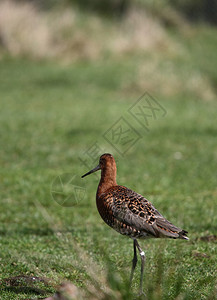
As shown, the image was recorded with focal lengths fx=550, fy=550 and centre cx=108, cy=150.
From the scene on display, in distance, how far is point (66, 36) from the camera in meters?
24.3

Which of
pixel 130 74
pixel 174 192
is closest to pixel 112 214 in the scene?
pixel 174 192

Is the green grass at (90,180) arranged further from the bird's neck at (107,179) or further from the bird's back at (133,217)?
the bird's neck at (107,179)

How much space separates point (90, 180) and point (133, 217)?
567cm

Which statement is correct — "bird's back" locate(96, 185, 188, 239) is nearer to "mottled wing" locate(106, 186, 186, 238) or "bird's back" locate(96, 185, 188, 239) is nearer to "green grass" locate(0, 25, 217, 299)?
"mottled wing" locate(106, 186, 186, 238)

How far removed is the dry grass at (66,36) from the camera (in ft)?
76.4

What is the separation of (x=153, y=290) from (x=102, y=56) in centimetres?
2084

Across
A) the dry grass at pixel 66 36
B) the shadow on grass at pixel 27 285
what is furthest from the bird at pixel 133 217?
the dry grass at pixel 66 36

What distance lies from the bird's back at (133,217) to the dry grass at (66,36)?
1922 cm

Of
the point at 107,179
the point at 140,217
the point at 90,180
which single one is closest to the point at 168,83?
the point at 90,180

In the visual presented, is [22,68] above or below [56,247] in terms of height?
below

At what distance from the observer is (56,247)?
6.39 meters

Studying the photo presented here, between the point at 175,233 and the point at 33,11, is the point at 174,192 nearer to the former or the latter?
the point at 175,233

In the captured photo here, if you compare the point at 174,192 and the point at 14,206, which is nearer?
the point at 14,206

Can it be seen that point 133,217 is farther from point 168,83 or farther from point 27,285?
point 168,83
